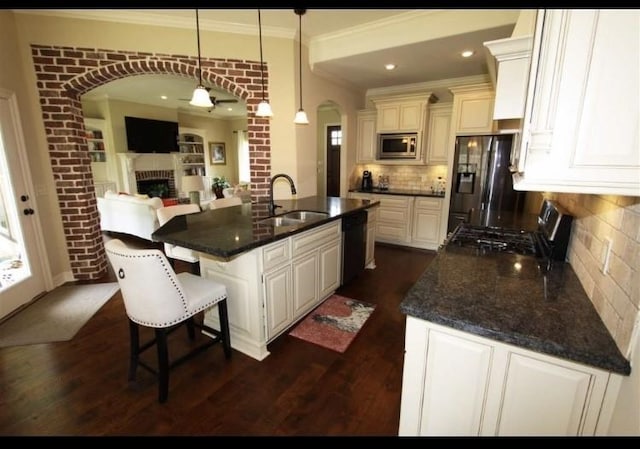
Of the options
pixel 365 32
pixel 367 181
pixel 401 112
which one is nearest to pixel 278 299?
pixel 365 32

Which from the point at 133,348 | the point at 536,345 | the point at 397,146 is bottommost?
the point at 133,348

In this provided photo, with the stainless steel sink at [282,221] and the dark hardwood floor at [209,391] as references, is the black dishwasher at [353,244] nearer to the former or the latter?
the stainless steel sink at [282,221]

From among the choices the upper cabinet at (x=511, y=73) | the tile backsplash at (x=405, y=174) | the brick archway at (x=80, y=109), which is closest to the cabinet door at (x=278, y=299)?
the upper cabinet at (x=511, y=73)

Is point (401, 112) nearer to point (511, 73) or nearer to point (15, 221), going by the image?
point (511, 73)

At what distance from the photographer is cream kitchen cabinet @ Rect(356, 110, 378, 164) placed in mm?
5203

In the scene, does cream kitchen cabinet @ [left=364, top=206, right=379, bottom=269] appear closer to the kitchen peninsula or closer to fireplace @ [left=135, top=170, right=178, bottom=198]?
the kitchen peninsula

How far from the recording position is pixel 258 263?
202cm

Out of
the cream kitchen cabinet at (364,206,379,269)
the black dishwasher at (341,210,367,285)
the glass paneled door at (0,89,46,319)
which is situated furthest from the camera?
the cream kitchen cabinet at (364,206,379,269)

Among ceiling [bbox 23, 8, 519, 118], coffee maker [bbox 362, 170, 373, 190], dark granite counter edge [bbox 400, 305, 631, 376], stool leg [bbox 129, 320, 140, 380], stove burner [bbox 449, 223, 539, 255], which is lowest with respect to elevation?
stool leg [bbox 129, 320, 140, 380]

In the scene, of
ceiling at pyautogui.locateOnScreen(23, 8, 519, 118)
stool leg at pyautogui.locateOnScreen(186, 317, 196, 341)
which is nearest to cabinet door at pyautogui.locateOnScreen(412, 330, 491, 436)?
stool leg at pyautogui.locateOnScreen(186, 317, 196, 341)

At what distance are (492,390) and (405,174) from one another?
4662 mm

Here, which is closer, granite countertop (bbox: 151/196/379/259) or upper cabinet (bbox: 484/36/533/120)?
→ upper cabinet (bbox: 484/36/533/120)

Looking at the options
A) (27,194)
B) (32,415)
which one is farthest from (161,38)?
(32,415)

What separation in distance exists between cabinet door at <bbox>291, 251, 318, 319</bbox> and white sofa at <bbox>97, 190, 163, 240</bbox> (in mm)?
2953
